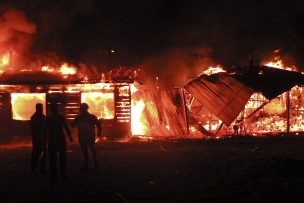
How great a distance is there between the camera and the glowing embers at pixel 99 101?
68.5 feet

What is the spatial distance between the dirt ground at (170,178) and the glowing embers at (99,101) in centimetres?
435

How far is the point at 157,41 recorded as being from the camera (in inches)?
1601

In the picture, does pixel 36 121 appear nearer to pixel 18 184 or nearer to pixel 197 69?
pixel 18 184

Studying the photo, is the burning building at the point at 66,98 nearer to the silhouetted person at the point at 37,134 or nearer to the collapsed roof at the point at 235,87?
the collapsed roof at the point at 235,87

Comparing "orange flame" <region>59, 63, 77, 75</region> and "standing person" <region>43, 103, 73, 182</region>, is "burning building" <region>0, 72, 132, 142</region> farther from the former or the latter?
"standing person" <region>43, 103, 73, 182</region>

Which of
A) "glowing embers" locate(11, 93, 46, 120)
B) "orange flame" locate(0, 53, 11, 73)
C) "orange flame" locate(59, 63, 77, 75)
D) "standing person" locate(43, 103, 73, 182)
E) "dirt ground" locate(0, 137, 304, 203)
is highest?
"orange flame" locate(0, 53, 11, 73)

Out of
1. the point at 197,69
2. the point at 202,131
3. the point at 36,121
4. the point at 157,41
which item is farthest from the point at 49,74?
the point at 157,41

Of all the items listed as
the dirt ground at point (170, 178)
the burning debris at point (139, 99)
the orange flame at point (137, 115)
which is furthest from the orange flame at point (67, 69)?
the dirt ground at point (170, 178)

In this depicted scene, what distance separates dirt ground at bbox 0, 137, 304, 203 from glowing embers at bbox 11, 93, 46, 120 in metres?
4.62

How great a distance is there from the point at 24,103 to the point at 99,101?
12.0 ft

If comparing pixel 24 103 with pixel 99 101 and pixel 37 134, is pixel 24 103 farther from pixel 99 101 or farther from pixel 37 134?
pixel 37 134

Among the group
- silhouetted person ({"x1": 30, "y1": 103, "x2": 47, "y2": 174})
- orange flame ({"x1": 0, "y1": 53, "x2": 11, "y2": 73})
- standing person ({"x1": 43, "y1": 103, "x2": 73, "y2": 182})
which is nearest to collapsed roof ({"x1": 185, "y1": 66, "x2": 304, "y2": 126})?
silhouetted person ({"x1": 30, "y1": 103, "x2": 47, "y2": 174})

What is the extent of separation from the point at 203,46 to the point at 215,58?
61.3 inches

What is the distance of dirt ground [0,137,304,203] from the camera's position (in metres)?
9.15
